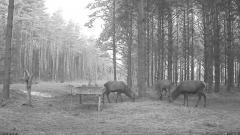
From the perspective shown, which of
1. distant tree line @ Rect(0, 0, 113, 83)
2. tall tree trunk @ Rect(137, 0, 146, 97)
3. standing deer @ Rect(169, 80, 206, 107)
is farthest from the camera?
distant tree line @ Rect(0, 0, 113, 83)

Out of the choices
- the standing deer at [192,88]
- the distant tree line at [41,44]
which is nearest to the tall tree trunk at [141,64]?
the standing deer at [192,88]

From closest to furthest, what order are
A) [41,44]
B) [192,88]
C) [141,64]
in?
[192,88] < [141,64] < [41,44]

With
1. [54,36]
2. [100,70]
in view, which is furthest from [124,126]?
[100,70]

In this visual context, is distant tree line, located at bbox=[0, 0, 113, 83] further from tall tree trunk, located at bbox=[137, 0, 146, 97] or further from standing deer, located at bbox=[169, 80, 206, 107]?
standing deer, located at bbox=[169, 80, 206, 107]

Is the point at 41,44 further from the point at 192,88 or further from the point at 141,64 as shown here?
the point at 192,88

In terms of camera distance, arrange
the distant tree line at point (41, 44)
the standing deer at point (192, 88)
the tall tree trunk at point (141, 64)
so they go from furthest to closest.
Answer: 1. the distant tree line at point (41, 44)
2. the tall tree trunk at point (141, 64)
3. the standing deer at point (192, 88)

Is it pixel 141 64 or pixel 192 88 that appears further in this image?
pixel 141 64

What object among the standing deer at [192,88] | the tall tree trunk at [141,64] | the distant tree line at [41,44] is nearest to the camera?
the standing deer at [192,88]

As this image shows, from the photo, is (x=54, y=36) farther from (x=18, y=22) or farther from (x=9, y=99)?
(x=9, y=99)

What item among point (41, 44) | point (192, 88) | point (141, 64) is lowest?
point (192, 88)

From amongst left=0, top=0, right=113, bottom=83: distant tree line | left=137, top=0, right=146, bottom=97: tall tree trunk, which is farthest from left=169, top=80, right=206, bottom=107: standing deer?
left=0, top=0, right=113, bottom=83: distant tree line

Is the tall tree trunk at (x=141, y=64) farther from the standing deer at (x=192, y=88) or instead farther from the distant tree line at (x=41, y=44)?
the distant tree line at (x=41, y=44)

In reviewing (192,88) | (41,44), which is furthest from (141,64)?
(41,44)

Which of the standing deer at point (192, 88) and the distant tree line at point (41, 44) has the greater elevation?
Result: the distant tree line at point (41, 44)
